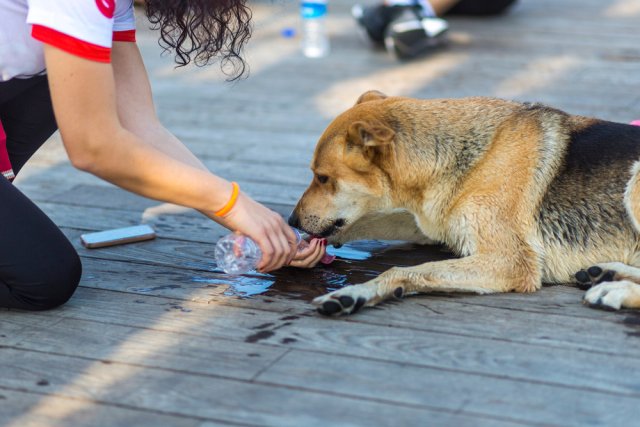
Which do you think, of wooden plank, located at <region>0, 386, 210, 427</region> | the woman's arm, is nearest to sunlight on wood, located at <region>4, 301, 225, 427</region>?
wooden plank, located at <region>0, 386, 210, 427</region>

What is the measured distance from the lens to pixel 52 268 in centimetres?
306

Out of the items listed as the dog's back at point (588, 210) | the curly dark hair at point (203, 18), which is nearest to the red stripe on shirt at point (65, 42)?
the curly dark hair at point (203, 18)

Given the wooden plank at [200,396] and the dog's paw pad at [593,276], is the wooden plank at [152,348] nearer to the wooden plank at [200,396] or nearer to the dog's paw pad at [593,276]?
the wooden plank at [200,396]

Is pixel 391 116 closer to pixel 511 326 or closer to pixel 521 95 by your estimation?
pixel 511 326

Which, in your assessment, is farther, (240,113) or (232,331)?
(240,113)

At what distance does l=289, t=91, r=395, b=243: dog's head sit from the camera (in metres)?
3.37

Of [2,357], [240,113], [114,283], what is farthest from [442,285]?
[240,113]

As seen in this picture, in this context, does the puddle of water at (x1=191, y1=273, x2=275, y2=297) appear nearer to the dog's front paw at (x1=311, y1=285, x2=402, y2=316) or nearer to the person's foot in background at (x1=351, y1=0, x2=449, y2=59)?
the dog's front paw at (x1=311, y1=285, x2=402, y2=316)

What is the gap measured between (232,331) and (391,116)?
1.04 m

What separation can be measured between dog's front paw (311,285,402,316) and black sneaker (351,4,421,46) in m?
4.26

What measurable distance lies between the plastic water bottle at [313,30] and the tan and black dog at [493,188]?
4025 mm

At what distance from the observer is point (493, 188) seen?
3312mm

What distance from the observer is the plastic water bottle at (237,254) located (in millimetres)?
3406

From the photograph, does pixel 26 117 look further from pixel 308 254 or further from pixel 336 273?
pixel 336 273
